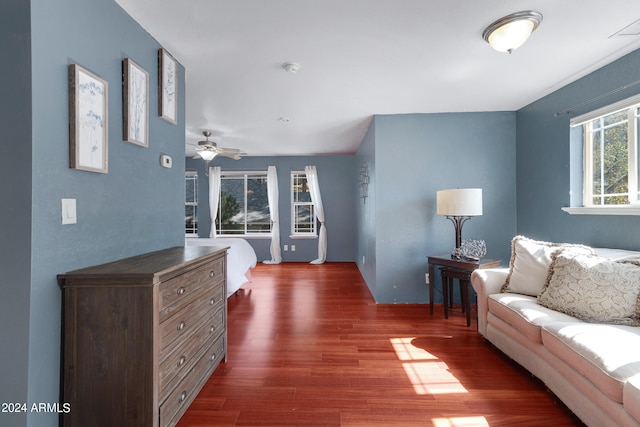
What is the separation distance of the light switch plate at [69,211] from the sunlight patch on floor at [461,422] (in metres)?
2.17

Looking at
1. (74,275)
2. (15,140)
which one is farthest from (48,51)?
(74,275)

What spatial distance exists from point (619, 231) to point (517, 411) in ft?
5.77

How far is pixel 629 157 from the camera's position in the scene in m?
2.38

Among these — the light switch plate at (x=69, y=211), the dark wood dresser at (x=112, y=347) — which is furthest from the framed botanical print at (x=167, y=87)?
the dark wood dresser at (x=112, y=347)

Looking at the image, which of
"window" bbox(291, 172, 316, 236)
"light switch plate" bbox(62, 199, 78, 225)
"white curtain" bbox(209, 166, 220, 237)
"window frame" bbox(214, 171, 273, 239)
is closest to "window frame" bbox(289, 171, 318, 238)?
"window" bbox(291, 172, 316, 236)

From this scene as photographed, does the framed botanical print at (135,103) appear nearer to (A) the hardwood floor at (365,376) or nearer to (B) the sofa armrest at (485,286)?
(A) the hardwood floor at (365,376)

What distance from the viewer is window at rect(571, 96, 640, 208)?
2346mm

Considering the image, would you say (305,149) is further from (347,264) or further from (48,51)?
(48,51)

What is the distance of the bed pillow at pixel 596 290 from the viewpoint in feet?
5.98

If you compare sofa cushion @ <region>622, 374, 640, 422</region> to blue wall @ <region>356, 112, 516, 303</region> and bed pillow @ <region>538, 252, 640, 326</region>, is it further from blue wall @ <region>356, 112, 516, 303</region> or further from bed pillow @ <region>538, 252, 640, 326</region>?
blue wall @ <region>356, 112, 516, 303</region>

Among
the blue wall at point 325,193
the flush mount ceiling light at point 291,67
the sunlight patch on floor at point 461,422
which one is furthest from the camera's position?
the blue wall at point 325,193

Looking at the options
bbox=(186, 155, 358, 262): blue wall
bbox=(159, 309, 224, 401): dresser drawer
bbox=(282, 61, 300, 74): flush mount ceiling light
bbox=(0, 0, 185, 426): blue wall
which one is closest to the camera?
bbox=(0, 0, 185, 426): blue wall

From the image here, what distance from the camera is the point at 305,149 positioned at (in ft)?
19.9

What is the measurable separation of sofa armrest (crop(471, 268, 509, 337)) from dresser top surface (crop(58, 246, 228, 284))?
89.4 inches
